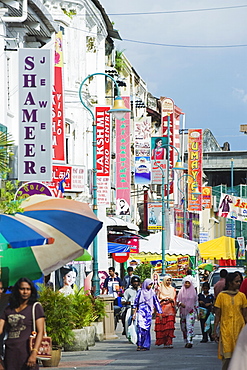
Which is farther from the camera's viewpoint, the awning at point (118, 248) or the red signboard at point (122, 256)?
the awning at point (118, 248)

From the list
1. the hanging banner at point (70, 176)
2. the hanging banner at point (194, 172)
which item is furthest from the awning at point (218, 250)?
the hanging banner at point (70, 176)

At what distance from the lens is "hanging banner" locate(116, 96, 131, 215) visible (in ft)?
136

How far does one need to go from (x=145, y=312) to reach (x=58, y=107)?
8.32 meters

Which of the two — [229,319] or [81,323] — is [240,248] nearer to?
[81,323]

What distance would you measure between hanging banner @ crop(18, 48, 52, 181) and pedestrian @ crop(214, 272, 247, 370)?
924cm

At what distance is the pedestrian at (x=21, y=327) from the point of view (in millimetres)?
8953

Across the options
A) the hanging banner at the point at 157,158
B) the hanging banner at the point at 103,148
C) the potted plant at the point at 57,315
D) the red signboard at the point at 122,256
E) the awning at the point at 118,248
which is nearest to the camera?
the potted plant at the point at 57,315

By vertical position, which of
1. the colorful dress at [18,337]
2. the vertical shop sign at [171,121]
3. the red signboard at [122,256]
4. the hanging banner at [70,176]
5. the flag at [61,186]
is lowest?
the red signboard at [122,256]

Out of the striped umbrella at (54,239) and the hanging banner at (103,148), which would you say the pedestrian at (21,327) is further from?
the hanging banner at (103,148)

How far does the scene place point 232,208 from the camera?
59.9 meters

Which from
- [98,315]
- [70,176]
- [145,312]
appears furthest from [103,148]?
[145,312]

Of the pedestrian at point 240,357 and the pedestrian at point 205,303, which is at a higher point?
the pedestrian at point 240,357

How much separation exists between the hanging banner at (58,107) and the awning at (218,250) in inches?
1188

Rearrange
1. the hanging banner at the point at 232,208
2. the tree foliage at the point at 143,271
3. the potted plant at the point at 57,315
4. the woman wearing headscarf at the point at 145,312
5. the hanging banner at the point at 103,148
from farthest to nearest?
the hanging banner at the point at 232,208, the tree foliage at the point at 143,271, the hanging banner at the point at 103,148, the woman wearing headscarf at the point at 145,312, the potted plant at the point at 57,315
